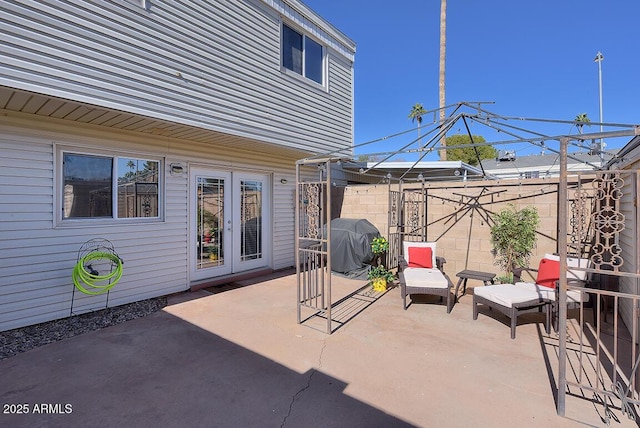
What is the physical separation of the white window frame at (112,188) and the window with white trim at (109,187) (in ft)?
0.05

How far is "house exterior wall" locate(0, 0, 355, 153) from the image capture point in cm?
331

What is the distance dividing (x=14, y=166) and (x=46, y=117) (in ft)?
2.50

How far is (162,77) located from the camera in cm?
439

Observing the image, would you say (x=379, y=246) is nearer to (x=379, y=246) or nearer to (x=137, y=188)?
(x=379, y=246)

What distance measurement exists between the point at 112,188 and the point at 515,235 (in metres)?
6.85

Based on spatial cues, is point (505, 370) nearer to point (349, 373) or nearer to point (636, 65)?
point (349, 373)

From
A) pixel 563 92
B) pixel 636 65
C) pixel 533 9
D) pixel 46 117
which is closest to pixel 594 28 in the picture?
pixel 533 9

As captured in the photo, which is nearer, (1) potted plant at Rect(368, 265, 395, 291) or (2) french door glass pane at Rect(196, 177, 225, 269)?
(1) potted plant at Rect(368, 265, 395, 291)

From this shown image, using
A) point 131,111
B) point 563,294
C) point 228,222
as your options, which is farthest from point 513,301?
point 131,111

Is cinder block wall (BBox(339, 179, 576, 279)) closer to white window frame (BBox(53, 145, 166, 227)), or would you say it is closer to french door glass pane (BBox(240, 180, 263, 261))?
french door glass pane (BBox(240, 180, 263, 261))

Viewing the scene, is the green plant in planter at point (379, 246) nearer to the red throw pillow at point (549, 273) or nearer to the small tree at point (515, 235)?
the small tree at point (515, 235)

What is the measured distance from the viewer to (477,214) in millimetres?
6117

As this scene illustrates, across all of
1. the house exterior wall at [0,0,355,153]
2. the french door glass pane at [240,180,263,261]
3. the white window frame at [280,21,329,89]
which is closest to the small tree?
the house exterior wall at [0,0,355,153]

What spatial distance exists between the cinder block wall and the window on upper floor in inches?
135
